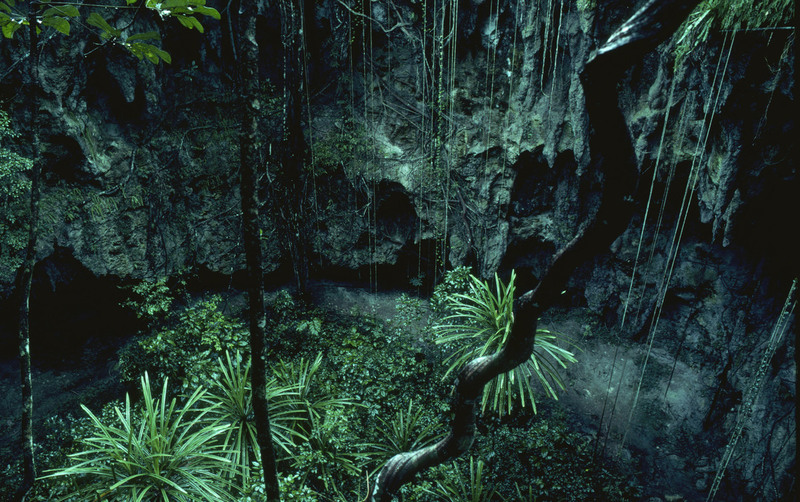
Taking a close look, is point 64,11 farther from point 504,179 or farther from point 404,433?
point 504,179

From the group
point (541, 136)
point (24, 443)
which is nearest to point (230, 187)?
point (24, 443)

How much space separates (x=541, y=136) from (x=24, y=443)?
6743mm

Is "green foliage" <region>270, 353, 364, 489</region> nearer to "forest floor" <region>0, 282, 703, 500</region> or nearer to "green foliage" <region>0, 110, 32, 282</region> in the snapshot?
"forest floor" <region>0, 282, 703, 500</region>

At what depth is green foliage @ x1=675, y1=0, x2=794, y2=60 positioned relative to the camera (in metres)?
3.66

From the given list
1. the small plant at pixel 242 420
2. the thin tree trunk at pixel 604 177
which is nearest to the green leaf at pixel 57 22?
the thin tree trunk at pixel 604 177

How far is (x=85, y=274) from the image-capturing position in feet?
19.4

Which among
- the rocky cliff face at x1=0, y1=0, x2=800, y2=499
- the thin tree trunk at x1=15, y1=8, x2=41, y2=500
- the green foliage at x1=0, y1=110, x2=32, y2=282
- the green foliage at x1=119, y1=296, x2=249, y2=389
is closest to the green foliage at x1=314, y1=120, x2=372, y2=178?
the rocky cliff face at x1=0, y1=0, x2=800, y2=499

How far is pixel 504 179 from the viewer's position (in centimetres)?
655

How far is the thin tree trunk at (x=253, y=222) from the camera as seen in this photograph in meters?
1.48

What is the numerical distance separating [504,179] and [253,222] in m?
5.58

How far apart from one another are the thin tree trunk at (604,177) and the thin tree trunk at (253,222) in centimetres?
100

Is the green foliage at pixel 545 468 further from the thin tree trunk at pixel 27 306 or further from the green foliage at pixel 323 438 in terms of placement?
the thin tree trunk at pixel 27 306

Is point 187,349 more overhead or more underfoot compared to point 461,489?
more overhead

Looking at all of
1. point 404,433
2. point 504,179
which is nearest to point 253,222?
point 404,433
